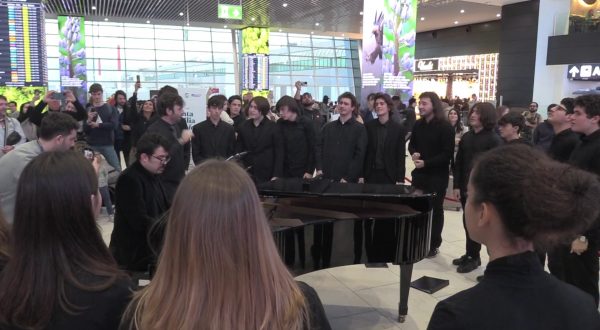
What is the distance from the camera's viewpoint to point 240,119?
6668 mm

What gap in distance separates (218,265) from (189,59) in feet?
65.5

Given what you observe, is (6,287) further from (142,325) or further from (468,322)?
(468,322)

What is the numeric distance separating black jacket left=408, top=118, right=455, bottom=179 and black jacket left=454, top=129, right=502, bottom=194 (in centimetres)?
10

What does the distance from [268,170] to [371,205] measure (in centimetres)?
172

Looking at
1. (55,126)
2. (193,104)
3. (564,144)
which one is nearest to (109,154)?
(193,104)

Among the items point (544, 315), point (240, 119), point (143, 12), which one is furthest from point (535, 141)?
point (143, 12)

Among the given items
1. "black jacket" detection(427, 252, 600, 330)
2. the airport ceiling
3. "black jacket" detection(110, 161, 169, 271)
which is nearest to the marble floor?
"black jacket" detection(110, 161, 169, 271)

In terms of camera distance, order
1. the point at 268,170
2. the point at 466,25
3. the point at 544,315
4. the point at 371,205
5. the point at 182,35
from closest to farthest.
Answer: the point at 544,315
the point at 371,205
the point at 268,170
the point at 466,25
the point at 182,35

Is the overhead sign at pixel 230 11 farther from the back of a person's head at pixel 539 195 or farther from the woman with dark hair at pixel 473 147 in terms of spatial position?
the back of a person's head at pixel 539 195

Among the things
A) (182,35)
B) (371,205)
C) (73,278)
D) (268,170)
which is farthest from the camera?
(182,35)

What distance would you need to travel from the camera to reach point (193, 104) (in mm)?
6828

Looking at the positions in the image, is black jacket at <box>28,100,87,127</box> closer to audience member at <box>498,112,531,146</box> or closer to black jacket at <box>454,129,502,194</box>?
black jacket at <box>454,129,502,194</box>

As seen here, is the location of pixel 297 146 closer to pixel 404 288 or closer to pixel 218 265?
pixel 404 288

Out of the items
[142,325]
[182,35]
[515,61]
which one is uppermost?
[182,35]
